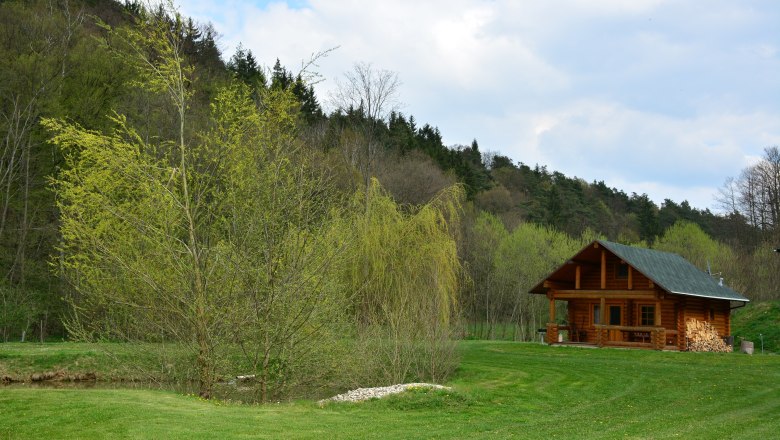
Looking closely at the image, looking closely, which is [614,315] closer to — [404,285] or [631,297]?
[631,297]

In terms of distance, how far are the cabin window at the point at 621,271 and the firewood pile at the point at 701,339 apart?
3.03 metres

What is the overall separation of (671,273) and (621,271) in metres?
1.97

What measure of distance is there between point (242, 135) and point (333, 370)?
223 inches

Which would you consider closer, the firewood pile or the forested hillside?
the forested hillside

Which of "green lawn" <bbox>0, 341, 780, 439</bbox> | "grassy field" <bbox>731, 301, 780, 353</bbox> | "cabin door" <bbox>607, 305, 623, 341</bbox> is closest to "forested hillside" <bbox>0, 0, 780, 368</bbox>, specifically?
"green lawn" <bbox>0, 341, 780, 439</bbox>

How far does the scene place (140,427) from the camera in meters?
9.66

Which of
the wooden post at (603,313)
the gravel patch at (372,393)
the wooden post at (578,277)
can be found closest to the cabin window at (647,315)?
the wooden post at (603,313)

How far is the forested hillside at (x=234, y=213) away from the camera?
14.1m

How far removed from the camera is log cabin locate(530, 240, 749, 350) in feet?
87.2

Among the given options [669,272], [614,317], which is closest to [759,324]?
[669,272]

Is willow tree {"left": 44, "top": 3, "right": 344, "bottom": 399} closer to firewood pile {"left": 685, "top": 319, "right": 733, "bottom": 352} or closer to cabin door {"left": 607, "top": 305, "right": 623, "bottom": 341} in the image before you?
cabin door {"left": 607, "top": 305, "right": 623, "bottom": 341}

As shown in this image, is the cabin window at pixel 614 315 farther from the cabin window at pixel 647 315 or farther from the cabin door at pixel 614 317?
the cabin window at pixel 647 315

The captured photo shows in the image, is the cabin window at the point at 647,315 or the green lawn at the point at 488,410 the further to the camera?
the cabin window at the point at 647,315

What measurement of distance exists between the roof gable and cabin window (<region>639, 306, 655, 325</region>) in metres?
1.63
